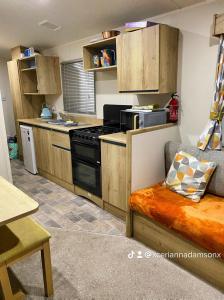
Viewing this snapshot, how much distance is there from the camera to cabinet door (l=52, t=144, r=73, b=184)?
3184 millimetres

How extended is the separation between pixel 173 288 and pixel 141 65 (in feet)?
6.70

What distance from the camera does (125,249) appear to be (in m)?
2.07

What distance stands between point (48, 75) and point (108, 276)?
3424 mm

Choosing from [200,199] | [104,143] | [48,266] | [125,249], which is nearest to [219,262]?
[200,199]

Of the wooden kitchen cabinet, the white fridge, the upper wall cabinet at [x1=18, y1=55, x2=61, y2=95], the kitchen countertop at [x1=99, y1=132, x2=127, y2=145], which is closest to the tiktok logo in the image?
the kitchen countertop at [x1=99, y1=132, x2=127, y2=145]

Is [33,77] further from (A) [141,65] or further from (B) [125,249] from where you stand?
(B) [125,249]

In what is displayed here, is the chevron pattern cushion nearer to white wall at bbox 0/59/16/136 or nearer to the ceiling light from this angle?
the ceiling light

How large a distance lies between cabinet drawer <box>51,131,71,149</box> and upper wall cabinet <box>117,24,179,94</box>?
3.75 feet

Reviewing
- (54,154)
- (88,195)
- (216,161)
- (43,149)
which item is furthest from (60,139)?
(216,161)

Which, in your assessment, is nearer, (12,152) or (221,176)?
(221,176)

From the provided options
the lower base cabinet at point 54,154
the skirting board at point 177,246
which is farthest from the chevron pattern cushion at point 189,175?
the lower base cabinet at point 54,154

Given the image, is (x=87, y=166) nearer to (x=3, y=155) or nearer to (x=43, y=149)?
(x=3, y=155)

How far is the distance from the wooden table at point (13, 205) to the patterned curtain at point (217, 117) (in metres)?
1.62

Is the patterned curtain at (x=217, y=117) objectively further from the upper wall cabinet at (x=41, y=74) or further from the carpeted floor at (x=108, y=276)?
the upper wall cabinet at (x=41, y=74)
